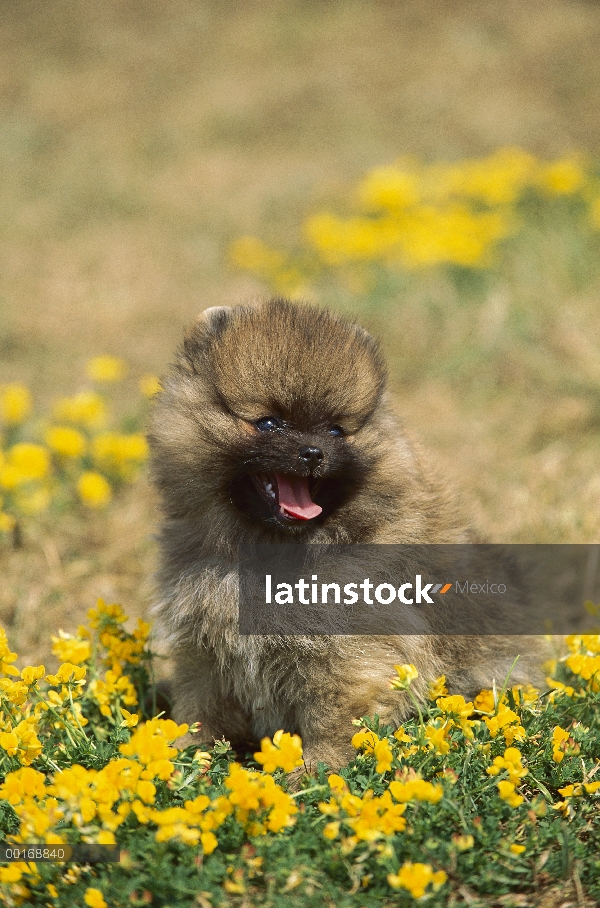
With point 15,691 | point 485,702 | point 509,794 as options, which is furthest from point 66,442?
point 509,794

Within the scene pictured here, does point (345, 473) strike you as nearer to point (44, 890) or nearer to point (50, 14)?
point (44, 890)

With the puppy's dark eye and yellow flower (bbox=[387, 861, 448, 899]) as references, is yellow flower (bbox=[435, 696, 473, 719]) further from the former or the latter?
the puppy's dark eye

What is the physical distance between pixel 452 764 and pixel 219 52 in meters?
15.5

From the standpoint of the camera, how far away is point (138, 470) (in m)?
5.05

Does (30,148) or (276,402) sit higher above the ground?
(30,148)

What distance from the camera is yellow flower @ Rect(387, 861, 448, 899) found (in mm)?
1980

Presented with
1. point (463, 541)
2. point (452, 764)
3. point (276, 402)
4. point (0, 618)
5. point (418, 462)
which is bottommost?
point (0, 618)

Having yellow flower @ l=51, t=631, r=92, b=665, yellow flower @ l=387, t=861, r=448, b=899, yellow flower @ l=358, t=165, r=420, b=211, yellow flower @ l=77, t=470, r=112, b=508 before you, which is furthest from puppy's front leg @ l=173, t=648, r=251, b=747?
yellow flower @ l=358, t=165, r=420, b=211

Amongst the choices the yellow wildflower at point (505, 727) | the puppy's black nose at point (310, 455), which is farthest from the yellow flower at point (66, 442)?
the yellow wildflower at point (505, 727)

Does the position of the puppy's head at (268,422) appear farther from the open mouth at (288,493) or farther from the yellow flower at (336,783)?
the yellow flower at (336,783)

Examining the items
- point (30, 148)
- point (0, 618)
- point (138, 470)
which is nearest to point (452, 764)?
point (0, 618)

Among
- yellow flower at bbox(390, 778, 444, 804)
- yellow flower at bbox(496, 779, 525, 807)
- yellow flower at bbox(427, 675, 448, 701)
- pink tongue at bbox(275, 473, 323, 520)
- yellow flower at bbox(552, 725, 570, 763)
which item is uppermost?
pink tongue at bbox(275, 473, 323, 520)

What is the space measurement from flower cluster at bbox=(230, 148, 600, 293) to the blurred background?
0.58ft

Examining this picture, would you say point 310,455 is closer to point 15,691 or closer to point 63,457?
point 15,691
